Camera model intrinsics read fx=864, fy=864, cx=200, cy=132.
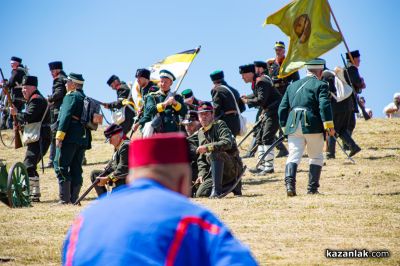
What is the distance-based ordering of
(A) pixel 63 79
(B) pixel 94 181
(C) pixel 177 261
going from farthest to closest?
Answer: 1. (A) pixel 63 79
2. (B) pixel 94 181
3. (C) pixel 177 261

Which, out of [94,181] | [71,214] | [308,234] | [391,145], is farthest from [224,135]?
[391,145]

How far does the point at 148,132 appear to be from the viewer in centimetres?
1317

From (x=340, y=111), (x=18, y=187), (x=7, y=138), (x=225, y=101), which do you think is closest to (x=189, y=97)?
(x=225, y=101)

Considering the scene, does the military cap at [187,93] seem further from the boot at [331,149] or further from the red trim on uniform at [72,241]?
the red trim on uniform at [72,241]

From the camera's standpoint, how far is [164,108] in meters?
13.3

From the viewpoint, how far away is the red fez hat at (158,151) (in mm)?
3660

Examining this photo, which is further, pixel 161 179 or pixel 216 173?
pixel 216 173

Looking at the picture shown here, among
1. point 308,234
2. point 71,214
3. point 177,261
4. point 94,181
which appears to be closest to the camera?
point 177,261

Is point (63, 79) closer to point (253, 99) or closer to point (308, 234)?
point (253, 99)

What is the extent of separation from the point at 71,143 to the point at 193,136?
1910 mm

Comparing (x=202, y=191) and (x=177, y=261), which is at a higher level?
(x=177, y=261)

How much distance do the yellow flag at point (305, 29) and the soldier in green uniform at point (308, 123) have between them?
49.8 inches

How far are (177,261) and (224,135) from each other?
30.6 ft

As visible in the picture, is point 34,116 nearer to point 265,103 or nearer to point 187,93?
point 187,93
